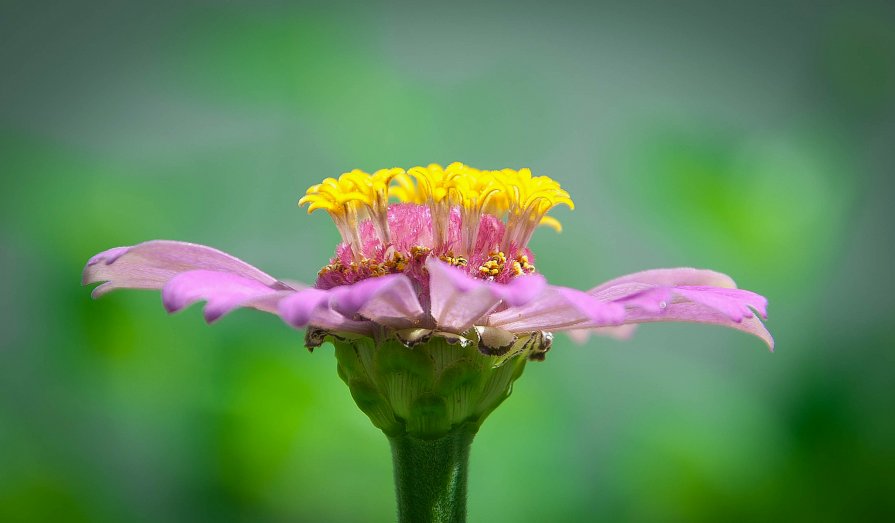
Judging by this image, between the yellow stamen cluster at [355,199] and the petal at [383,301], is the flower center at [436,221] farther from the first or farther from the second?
the petal at [383,301]

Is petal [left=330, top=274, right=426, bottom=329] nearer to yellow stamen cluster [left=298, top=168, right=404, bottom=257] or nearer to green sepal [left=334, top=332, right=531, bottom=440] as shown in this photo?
green sepal [left=334, top=332, right=531, bottom=440]

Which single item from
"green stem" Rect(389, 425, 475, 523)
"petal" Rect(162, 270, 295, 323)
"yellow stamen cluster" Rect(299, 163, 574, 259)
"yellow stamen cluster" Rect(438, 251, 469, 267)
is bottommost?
"green stem" Rect(389, 425, 475, 523)

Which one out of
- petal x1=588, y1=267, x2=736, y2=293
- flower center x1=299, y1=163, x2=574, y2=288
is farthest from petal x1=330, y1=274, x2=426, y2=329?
petal x1=588, y1=267, x2=736, y2=293

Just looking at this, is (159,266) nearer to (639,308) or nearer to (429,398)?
(429,398)

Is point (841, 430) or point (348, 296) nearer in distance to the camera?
point (348, 296)

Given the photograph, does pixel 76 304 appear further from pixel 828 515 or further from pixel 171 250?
pixel 828 515

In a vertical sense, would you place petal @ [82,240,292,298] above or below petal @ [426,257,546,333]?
above

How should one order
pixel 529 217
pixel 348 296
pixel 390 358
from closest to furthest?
pixel 348 296 < pixel 390 358 < pixel 529 217

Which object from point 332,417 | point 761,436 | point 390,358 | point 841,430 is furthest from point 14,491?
point 841,430

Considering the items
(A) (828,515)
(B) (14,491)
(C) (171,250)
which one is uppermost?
(C) (171,250)
